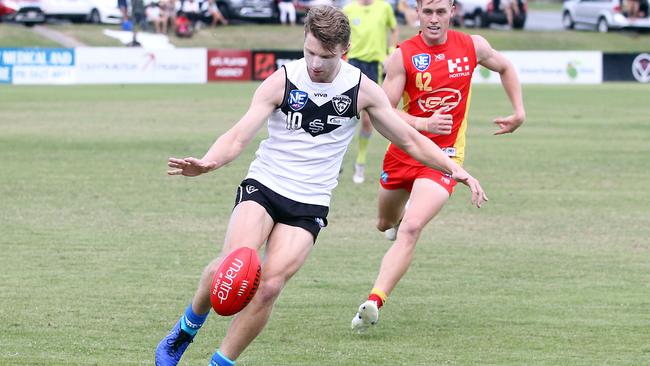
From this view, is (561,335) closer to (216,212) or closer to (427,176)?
(427,176)

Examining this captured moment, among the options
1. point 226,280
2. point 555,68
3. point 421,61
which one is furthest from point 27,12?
point 226,280

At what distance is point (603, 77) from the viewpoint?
127ft

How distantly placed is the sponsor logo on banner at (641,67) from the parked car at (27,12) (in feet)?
69.8

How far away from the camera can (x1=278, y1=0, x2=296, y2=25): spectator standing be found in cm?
4781

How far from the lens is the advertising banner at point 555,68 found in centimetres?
3859

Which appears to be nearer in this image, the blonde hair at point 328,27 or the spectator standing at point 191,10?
the blonde hair at point 328,27

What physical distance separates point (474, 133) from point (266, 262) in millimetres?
15534

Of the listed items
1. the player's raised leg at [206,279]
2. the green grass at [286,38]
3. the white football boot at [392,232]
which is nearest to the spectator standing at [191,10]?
the green grass at [286,38]

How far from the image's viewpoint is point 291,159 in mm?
6605

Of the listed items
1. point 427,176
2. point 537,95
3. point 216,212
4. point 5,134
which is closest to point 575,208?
point 216,212

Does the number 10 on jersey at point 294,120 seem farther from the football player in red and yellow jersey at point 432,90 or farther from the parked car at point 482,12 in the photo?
the parked car at point 482,12

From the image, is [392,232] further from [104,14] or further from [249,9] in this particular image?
[249,9]

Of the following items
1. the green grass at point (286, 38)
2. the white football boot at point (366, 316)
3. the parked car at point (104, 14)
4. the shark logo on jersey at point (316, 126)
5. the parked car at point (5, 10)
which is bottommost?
the green grass at point (286, 38)

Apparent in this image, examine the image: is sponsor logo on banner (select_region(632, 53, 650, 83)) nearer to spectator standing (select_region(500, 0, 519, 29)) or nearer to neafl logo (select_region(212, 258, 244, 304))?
spectator standing (select_region(500, 0, 519, 29))
